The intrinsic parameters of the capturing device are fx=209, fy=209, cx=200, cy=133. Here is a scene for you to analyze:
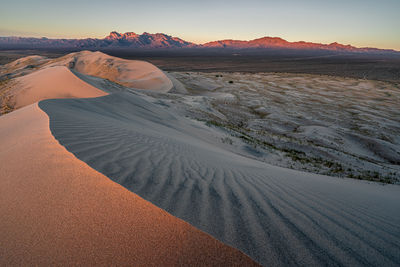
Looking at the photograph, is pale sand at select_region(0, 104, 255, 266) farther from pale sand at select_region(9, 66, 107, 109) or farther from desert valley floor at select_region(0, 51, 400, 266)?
pale sand at select_region(9, 66, 107, 109)

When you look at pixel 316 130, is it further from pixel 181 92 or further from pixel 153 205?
pixel 181 92

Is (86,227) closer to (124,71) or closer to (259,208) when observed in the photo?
(259,208)

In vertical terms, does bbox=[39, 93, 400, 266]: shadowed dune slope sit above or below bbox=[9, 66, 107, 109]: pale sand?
above

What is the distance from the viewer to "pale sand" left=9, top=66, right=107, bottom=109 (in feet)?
30.9

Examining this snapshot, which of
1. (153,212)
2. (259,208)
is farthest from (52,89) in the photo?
(259,208)

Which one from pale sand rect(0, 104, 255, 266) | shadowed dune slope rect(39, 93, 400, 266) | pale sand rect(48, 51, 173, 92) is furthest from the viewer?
pale sand rect(48, 51, 173, 92)

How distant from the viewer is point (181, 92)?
1945cm

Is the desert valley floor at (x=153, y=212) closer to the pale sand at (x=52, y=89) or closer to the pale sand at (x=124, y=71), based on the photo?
the pale sand at (x=52, y=89)

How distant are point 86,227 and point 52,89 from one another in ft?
35.7

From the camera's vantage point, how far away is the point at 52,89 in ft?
32.7

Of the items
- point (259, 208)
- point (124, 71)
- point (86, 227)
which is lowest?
point (124, 71)

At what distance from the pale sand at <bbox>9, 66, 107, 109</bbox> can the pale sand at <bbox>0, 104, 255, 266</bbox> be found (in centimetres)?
794

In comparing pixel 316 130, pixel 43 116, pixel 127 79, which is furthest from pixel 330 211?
pixel 127 79

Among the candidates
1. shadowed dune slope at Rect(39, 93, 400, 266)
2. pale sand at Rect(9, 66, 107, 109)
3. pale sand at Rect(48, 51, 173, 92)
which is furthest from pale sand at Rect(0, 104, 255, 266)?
pale sand at Rect(48, 51, 173, 92)
